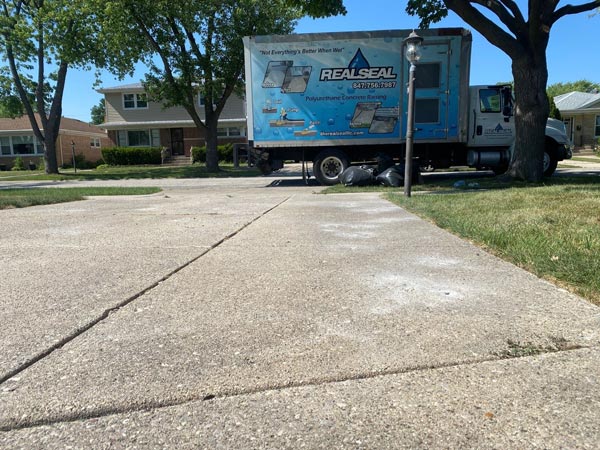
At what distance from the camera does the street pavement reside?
189 cm

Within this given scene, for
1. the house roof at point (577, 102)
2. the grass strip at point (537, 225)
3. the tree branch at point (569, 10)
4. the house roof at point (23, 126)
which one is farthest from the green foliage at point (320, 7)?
the house roof at point (23, 126)

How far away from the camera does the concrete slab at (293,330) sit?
2203 millimetres

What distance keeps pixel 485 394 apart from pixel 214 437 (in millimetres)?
1254

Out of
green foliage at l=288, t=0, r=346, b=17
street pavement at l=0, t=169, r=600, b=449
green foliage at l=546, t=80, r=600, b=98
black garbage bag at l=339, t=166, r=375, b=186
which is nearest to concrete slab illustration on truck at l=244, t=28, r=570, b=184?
green foliage at l=288, t=0, r=346, b=17

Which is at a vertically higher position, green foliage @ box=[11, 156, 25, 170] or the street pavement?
green foliage @ box=[11, 156, 25, 170]

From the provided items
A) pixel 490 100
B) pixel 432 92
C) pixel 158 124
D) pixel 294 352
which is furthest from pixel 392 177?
pixel 158 124

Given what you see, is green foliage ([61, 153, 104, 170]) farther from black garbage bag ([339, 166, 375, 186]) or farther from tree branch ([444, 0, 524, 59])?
tree branch ([444, 0, 524, 59])

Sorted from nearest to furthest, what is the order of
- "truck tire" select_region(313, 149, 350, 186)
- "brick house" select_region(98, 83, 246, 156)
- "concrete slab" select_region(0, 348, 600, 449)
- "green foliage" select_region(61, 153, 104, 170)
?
1. "concrete slab" select_region(0, 348, 600, 449)
2. "truck tire" select_region(313, 149, 350, 186)
3. "brick house" select_region(98, 83, 246, 156)
4. "green foliage" select_region(61, 153, 104, 170)

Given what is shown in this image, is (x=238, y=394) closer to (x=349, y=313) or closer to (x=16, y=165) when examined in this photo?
(x=349, y=313)

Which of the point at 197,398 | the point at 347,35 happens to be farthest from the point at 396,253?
the point at 347,35

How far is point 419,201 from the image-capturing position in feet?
29.0

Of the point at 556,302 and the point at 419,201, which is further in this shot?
the point at 419,201

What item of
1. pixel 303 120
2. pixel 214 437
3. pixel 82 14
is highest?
pixel 82 14

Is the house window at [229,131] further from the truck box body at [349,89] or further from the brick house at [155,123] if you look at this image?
the truck box body at [349,89]
